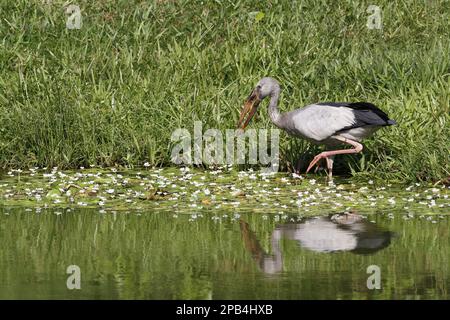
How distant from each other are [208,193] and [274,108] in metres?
1.87

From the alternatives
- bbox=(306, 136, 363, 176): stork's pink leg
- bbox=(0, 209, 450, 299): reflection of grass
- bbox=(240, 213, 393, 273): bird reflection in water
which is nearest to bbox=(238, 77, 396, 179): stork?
bbox=(306, 136, 363, 176): stork's pink leg

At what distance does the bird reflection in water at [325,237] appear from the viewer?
326 inches

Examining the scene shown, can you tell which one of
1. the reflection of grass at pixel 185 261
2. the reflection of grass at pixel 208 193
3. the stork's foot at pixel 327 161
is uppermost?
the stork's foot at pixel 327 161

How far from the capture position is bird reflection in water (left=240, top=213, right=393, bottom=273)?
8.28 meters

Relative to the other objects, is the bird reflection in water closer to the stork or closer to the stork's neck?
the stork

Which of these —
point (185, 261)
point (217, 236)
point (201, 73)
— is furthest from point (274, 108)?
point (185, 261)

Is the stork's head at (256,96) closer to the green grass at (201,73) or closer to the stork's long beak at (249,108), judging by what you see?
the stork's long beak at (249,108)

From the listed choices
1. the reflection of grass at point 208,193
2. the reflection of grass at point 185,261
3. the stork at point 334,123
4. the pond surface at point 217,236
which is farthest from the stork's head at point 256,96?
the reflection of grass at point 185,261

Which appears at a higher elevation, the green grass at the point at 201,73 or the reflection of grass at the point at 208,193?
the green grass at the point at 201,73

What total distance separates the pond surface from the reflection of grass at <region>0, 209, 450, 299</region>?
0.01m

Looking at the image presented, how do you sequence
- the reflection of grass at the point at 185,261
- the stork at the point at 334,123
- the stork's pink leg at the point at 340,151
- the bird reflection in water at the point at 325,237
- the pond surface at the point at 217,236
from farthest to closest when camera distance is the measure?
the stork's pink leg at the point at 340,151, the stork at the point at 334,123, the bird reflection in water at the point at 325,237, the pond surface at the point at 217,236, the reflection of grass at the point at 185,261

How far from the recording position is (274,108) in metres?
12.1

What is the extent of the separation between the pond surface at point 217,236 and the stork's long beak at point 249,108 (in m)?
0.82

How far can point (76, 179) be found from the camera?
11.2 metres
